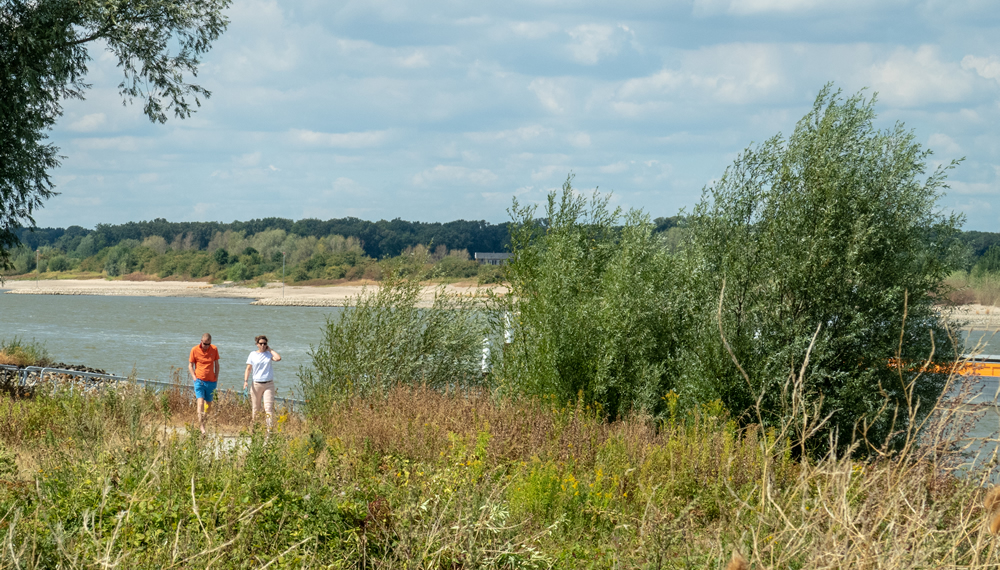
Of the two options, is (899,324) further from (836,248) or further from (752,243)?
(752,243)

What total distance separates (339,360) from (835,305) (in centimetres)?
855

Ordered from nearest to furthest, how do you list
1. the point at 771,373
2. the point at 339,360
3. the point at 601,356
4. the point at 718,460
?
the point at 718,460
the point at 771,373
the point at 601,356
the point at 339,360

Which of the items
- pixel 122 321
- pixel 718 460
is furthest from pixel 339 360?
pixel 122 321

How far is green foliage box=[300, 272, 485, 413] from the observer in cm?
1493

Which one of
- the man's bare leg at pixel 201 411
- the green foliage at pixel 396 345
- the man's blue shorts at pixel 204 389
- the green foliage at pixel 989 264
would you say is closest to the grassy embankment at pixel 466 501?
the man's bare leg at pixel 201 411

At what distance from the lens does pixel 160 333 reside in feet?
175

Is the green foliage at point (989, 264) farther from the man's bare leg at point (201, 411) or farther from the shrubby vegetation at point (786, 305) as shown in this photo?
the man's bare leg at point (201, 411)

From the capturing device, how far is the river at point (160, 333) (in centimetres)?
3362

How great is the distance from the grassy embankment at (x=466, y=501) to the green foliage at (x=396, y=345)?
14.9 feet

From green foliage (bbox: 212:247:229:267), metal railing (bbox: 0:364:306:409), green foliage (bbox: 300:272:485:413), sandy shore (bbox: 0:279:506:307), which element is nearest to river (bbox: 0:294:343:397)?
metal railing (bbox: 0:364:306:409)

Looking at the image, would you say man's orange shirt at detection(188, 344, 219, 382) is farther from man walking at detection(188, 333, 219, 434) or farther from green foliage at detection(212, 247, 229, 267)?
green foliage at detection(212, 247, 229, 267)

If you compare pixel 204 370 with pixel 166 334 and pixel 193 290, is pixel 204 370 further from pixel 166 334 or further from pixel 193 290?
pixel 193 290

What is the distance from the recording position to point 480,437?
26.2 ft

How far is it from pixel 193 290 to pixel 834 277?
388ft
